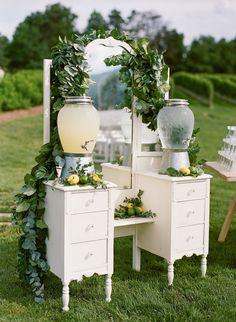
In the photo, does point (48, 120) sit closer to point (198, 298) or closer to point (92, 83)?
point (92, 83)

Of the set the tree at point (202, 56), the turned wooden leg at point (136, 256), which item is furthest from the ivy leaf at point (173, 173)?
the tree at point (202, 56)

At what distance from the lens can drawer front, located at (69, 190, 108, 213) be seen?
3.31 meters

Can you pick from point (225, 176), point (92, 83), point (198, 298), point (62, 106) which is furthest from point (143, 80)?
point (198, 298)

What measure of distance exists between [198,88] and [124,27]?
19.9 metres

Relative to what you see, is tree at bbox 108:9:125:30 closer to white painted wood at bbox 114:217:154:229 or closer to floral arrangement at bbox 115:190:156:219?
floral arrangement at bbox 115:190:156:219

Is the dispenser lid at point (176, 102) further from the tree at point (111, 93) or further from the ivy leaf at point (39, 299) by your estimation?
the ivy leaf at point (39, 299)

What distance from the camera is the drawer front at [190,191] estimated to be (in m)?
3.74

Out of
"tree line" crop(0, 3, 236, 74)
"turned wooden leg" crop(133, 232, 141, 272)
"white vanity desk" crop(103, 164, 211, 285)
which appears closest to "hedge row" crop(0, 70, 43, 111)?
"tree line" crop(0, 3, 236, 74)

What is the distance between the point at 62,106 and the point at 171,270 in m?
1.36

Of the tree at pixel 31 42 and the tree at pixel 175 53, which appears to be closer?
the tree at pixel 31 42

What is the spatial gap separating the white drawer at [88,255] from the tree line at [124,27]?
254 centimetres

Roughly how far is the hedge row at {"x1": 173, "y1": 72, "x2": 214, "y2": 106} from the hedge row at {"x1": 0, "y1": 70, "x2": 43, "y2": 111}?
447 inches

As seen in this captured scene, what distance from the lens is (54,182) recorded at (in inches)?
134

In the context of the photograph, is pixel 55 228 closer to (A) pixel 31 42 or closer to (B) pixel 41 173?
(B) pixel 41 173
